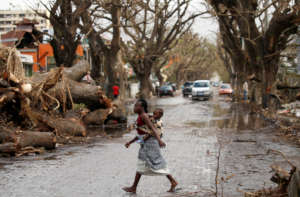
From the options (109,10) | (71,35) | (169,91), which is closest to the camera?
(71,35)

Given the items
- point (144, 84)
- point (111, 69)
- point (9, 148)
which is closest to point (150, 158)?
point (9, 148)

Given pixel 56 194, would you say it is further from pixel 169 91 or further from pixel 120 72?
pixel 169 91

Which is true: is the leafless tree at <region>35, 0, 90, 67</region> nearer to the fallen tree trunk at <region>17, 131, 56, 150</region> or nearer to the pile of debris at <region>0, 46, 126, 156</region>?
the pile of debris at <region>0, 46, 126, 156</region>

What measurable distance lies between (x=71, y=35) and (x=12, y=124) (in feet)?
28.9

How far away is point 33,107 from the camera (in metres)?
15.0

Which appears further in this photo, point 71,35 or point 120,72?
point 120,72

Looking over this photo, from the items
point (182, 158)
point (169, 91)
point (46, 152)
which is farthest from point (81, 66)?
point (169, 91)

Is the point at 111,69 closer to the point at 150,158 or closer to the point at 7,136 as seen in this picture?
the point at 7,136

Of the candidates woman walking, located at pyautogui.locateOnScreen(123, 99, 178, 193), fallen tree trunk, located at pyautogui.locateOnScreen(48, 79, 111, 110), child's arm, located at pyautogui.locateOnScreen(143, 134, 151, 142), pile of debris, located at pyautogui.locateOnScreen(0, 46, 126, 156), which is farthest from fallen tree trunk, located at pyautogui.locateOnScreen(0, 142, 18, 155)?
fallen tree trunk, located at pyautogui.locateOnScreen(48, 79, 111, 110)

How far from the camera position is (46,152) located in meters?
12.5

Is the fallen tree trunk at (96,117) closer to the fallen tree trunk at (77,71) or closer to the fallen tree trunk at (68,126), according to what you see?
the fallen tree trunk at (77,71)

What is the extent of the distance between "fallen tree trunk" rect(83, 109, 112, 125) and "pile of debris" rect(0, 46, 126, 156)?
920mm

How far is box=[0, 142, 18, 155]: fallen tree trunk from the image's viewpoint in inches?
453

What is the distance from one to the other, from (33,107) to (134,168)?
243 inches
